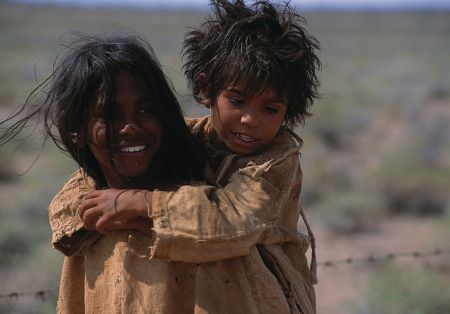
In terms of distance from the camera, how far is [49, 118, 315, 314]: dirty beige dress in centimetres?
224

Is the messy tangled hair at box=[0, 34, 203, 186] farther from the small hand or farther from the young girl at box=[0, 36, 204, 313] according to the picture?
the small hand

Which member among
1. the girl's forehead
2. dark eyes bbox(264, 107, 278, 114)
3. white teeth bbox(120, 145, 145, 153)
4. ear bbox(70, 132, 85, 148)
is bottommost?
ear bbox(70, 132, 85, 148)

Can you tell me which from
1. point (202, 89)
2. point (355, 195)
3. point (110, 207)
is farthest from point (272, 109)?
point (355, 195)

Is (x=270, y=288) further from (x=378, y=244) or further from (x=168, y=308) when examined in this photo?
(x=378, y=244)

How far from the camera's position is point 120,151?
2.44 meters

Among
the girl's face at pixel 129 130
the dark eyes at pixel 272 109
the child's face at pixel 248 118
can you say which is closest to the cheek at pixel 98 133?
the girl's face at pixel 129 130

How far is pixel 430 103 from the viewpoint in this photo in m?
23.5

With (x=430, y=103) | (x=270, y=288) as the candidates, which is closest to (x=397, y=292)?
(x=270, y=288)

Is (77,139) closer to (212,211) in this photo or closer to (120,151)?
(120,151)

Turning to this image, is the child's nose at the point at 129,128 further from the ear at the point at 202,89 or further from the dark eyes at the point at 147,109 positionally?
the ear at the point at 202,89

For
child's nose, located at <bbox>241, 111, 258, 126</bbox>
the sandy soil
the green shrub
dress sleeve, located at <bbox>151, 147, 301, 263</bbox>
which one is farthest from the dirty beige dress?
the sandy soil

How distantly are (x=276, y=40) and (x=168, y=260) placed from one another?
84 cm

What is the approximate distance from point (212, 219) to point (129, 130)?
41cm

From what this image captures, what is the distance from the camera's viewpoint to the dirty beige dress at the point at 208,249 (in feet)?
7.36
